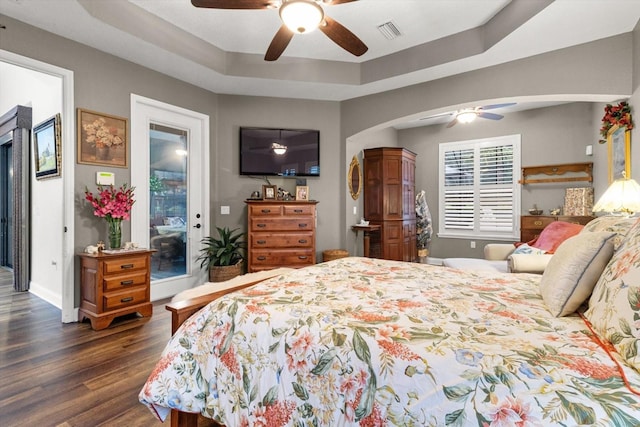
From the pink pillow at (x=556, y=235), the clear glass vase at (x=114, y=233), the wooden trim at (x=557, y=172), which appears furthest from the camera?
the wooden trim at (x=557, y=172)

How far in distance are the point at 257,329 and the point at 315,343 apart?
0.25 m

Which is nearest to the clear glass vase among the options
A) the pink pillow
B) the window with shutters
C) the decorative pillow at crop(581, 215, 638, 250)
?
the decorative pillow at crop(581, 215, 638, 250)

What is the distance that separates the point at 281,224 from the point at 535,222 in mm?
3603

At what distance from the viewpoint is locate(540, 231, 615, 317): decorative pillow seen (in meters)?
1.18

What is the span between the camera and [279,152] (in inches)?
177

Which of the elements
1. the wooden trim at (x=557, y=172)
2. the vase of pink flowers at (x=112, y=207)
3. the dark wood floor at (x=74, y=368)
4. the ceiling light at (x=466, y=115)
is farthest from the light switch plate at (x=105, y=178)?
the wooden trim at (x=557, y=172)

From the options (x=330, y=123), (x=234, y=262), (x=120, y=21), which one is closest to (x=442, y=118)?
(x=330, y=123)

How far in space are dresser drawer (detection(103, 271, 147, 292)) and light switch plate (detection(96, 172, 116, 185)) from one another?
0.99 m

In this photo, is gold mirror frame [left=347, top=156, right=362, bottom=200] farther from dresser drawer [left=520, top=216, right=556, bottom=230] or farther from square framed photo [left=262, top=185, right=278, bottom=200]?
dresser drawer [left=520, top=216, right=556, bottom=230]

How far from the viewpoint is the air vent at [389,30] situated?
3.21 metres

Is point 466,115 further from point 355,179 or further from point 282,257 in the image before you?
point 282,257

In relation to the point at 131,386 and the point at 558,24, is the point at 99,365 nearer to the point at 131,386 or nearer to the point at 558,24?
the point at 131,386

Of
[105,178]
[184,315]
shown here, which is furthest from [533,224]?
[105,178]

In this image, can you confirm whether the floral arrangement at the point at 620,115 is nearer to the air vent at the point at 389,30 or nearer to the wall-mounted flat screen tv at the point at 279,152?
the air vent at the point at 389,30
